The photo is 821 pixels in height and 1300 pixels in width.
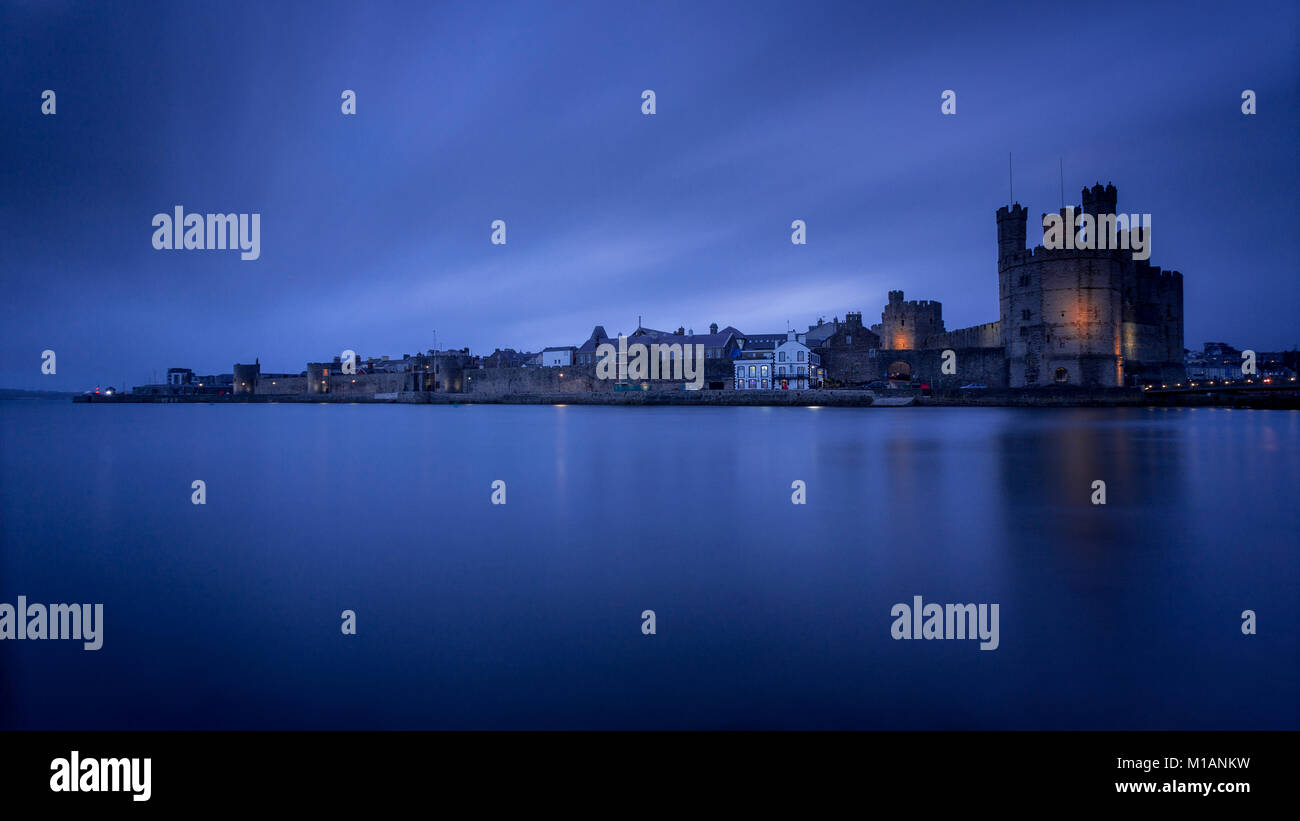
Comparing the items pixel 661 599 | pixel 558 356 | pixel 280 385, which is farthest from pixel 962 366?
pixel 280 385

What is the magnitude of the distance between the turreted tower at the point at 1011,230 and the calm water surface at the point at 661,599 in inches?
1293

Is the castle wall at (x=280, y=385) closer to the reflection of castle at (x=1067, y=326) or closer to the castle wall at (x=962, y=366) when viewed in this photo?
the reflection of castle at (x=1067, y=326)

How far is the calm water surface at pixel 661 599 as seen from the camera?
3.36 m

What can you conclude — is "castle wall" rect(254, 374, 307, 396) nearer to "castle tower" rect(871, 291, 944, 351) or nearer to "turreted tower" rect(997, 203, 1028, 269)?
"castle tower" rect(871, 291, 944, 351)

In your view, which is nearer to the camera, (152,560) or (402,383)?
(152,560)

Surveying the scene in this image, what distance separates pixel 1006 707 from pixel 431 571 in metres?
4.55

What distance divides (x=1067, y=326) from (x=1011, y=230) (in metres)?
7.09

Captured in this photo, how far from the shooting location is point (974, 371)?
40.7m

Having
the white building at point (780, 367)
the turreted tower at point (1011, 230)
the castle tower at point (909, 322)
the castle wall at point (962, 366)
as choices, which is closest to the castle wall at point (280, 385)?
the white building at point (780, 367)

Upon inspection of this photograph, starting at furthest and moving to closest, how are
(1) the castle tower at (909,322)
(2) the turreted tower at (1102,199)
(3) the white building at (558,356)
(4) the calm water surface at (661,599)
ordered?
(3) the white building at (558,356) → (1) the castle tower at (909,322) → (2) the turreted tower at (1102,199) → (4) the calm water surface at (661,599)

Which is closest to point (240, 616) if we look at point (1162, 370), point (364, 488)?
point (364, 488)

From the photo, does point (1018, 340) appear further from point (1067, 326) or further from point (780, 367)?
point (780, 367)
